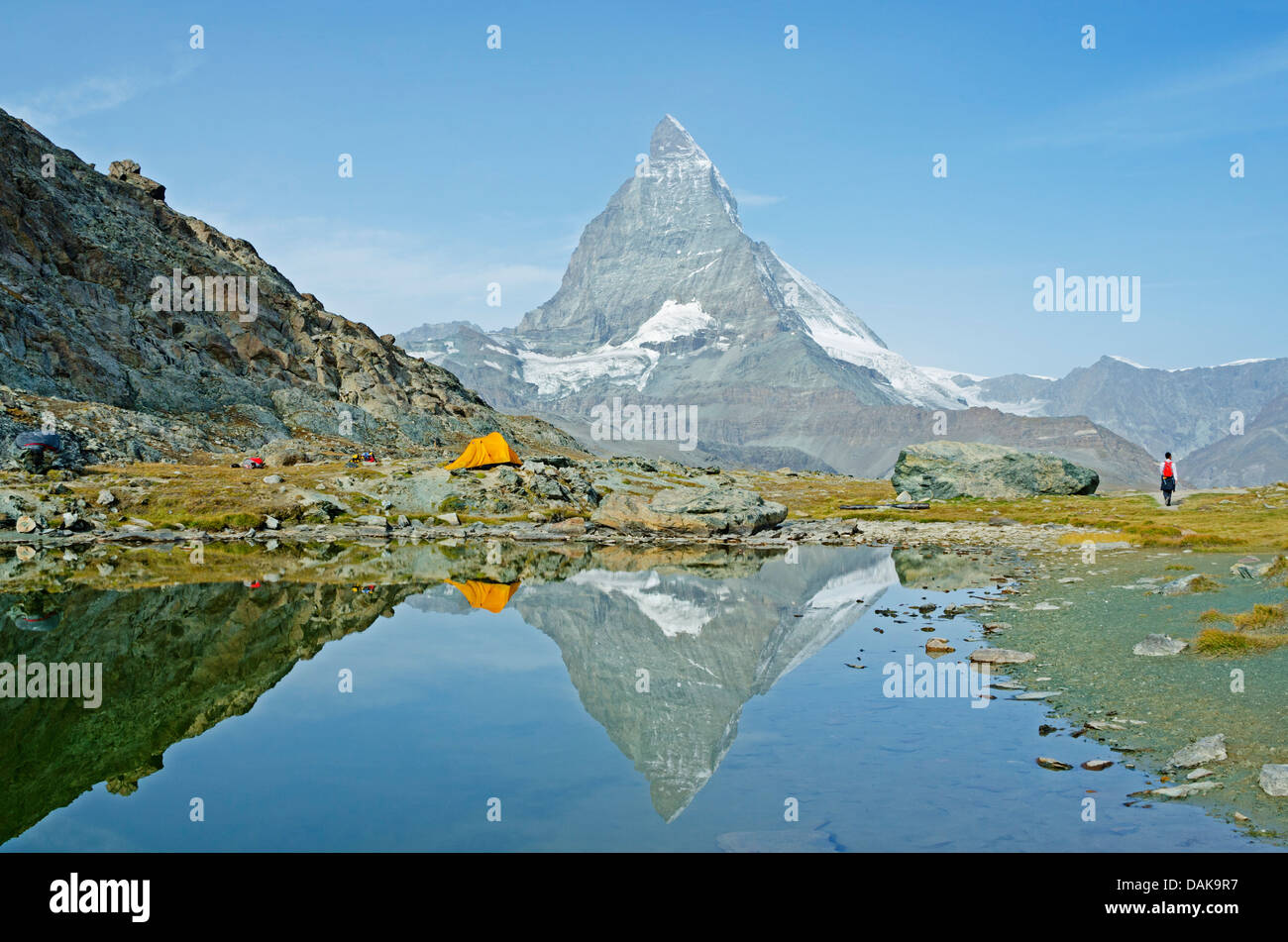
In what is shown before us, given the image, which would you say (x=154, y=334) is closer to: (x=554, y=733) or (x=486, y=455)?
(x=486, y=455)

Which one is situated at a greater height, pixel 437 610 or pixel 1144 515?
pixel 1144 515

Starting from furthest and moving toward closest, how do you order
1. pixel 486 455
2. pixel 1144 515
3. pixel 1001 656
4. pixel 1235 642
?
1. pixel 486 455
2. pixel 1144 515
3. pixel 1001 656
4. pixel 1235 642

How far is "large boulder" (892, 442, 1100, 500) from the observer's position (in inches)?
3250

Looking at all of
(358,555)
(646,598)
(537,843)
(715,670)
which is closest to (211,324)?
(358,555)

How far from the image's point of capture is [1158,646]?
68.4 ft

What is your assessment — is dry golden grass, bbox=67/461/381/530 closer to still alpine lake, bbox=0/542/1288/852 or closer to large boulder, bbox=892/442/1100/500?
still alpine lake, bbox=0/542/1288/852

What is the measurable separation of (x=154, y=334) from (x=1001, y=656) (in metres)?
132


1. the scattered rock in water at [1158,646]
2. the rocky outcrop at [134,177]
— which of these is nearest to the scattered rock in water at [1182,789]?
the scattered rock in water at [1158,646]

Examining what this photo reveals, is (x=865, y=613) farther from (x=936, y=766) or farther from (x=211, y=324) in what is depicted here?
(x=211, y=324)

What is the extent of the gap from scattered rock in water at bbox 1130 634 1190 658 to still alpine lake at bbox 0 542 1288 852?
143 cm

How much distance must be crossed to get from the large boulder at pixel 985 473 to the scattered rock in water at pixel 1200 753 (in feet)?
230

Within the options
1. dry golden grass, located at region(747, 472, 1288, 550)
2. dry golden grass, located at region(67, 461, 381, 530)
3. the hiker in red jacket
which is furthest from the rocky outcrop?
the hiker in red jacket

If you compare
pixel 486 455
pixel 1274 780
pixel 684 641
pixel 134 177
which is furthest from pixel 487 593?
pixel 134 177
